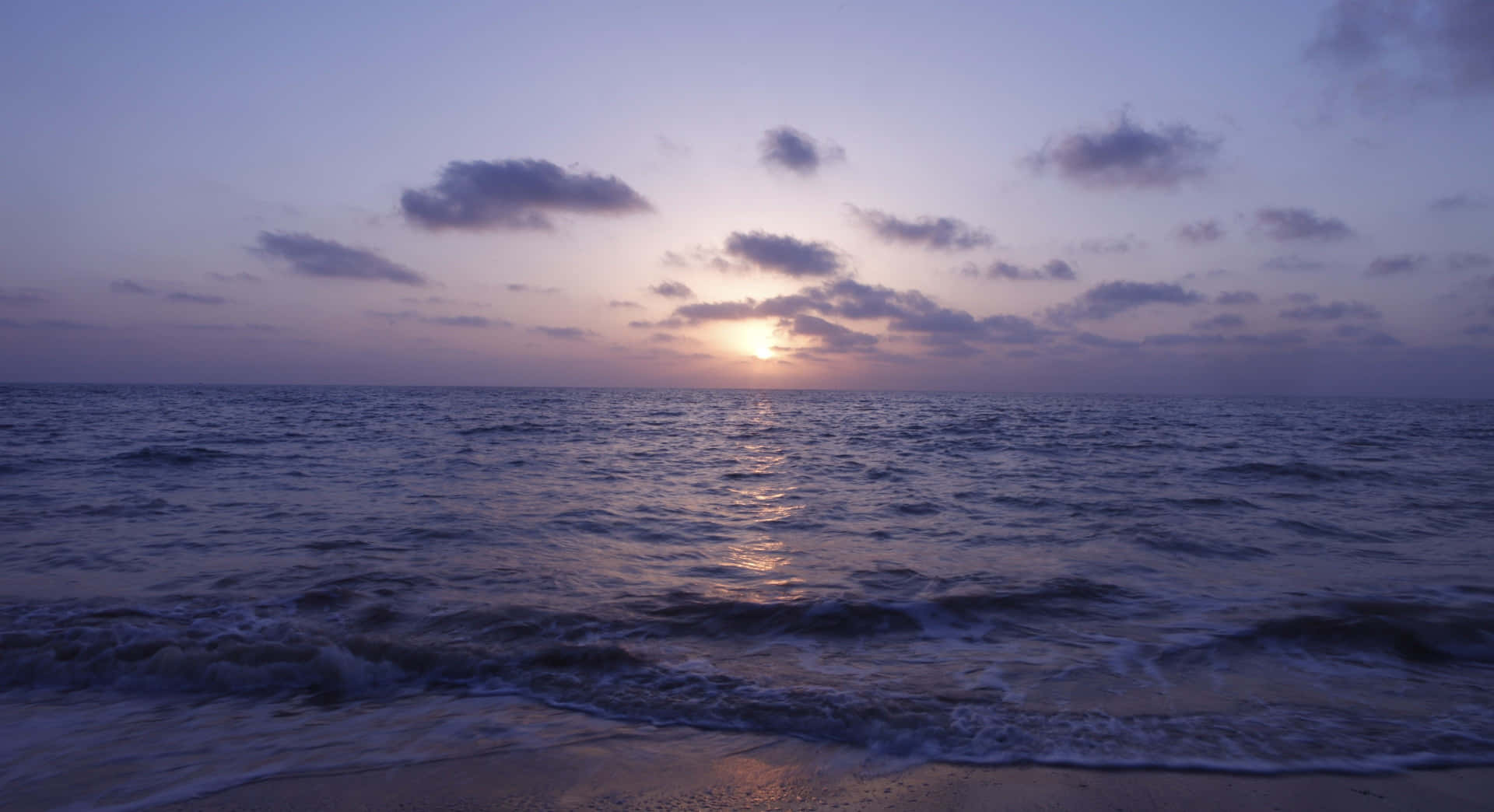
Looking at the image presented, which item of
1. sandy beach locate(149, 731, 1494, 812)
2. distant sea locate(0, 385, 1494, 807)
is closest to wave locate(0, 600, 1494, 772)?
distant sea locate(0, 385, 1494, 807)

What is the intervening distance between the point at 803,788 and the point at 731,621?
121 inches

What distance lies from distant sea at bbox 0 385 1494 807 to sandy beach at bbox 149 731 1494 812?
0.20m

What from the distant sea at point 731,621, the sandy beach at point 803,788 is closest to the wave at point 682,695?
the distant sea at point 731,621

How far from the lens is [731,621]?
6.95m

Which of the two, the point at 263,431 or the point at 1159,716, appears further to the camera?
the point at 263,431

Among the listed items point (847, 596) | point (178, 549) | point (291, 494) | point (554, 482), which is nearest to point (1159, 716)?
point (847, 596)

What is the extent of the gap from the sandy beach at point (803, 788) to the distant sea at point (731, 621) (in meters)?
0.20

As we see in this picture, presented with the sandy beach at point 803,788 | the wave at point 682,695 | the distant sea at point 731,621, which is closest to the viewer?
the sandy beach at point 803,788

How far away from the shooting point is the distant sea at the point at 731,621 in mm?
4535

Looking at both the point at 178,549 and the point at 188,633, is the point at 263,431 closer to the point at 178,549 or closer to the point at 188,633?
the point at 178,549

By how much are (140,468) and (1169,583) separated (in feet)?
66.5

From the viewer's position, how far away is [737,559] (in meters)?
9.34

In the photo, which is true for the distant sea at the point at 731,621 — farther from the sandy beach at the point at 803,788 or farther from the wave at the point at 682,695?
the sandy beach at the point at 803,788

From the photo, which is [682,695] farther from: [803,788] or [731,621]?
[731,621]
